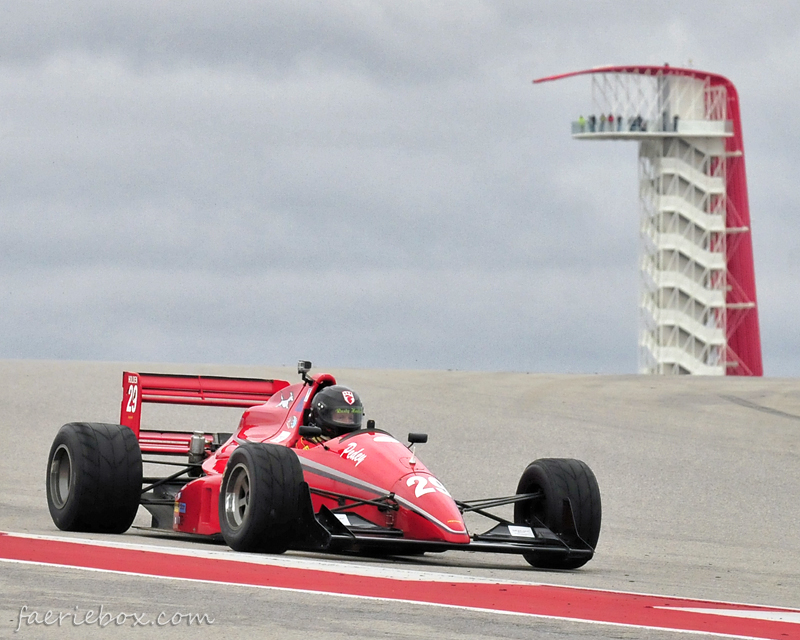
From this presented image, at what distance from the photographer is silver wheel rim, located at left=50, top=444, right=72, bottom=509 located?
13.5 metres

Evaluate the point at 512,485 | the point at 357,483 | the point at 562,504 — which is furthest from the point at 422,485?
the point at 512,485

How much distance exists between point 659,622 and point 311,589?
82.8 inches

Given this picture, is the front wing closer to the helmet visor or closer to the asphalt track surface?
the asphalt track surface

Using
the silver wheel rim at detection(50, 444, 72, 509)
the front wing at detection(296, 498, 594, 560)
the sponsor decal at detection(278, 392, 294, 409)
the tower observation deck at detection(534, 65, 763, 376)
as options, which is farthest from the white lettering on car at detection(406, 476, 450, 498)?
the tower observation deck at detection(534, 65, 763, 376)

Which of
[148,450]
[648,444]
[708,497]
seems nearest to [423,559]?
[148,450]

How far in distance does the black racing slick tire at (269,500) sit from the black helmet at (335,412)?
1561 millimetres

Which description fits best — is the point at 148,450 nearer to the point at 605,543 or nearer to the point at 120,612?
the point at 605,543

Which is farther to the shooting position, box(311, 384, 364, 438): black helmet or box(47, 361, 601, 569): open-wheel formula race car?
box(311, 384, 364, 438): black helmet

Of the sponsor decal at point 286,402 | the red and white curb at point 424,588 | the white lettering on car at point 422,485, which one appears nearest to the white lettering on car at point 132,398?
the sponsor decal at point 286,402

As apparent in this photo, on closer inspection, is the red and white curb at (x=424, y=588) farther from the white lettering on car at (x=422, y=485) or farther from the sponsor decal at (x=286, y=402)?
the sponsor decal at (x=286, y=402)

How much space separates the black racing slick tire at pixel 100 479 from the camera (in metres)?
12.9

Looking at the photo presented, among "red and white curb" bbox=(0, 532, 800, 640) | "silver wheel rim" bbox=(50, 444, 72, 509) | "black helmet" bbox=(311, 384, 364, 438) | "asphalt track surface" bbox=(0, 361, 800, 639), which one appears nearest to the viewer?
"asphalt track surface" bbox=(0, 361, 800, 639)

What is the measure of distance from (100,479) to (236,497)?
6.65 feet

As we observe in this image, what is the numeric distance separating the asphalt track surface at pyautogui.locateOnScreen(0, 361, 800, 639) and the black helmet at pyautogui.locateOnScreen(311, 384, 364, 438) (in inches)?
54.4
